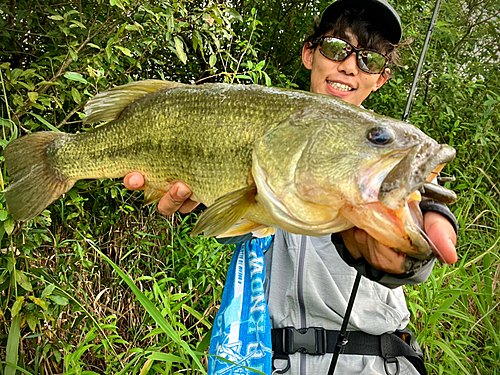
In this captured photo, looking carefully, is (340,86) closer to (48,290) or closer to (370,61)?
(370,61)

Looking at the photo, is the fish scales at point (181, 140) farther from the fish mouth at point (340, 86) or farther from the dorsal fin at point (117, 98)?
the fish mouth at point (340, 86)

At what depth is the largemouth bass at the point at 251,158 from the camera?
44.6 inches

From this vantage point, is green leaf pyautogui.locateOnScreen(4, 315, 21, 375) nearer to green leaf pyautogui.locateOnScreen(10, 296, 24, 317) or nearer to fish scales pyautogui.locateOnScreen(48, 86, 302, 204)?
green leaf pyautogui.locateOnScreen(10, 296, 24, 317)

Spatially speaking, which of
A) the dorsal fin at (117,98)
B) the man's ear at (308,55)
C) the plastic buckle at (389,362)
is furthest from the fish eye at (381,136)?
the man's ear at (308,55)

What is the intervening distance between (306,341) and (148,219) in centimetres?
208

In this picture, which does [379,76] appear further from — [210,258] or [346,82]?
[210,258]

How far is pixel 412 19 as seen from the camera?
443cm

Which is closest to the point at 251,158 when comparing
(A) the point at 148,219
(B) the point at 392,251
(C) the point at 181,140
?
(C) the point at 181,140

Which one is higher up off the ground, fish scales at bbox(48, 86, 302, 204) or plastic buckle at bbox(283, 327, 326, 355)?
fish scales at bbox(48, 86, 302, 204)

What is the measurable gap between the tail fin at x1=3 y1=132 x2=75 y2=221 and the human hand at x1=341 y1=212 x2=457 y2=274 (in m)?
1.24

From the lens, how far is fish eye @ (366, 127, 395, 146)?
119 centimetres

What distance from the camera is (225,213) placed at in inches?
53.3

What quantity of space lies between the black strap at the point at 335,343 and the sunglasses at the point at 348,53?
1.43m

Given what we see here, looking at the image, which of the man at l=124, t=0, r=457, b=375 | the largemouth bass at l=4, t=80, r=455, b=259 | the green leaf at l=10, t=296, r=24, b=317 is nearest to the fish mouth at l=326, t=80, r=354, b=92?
the man at l=124, t=0, r=457, b=375
